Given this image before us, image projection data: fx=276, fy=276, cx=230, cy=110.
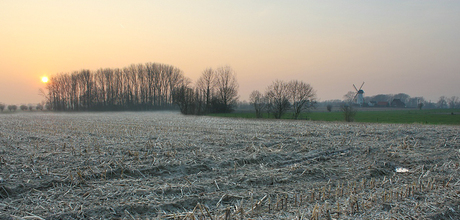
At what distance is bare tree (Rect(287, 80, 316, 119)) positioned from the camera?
154 ft

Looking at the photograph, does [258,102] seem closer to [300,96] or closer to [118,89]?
[300,96]

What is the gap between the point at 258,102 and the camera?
1791 inches

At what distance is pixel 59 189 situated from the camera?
5.62 metres

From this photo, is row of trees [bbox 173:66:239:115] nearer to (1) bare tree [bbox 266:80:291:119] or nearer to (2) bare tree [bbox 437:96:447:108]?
(1) bare tree [bbox 266:80:291:119]

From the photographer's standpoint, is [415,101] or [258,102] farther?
[415,101]

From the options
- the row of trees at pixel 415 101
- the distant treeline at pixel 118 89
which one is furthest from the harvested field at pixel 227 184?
the row of trees at pixel 415 101

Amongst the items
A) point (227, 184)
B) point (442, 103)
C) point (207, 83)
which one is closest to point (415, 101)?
point (442, 103)

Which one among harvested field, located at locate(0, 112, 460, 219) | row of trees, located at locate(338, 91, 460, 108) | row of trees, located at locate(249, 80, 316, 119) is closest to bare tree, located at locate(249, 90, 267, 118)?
row of trees, located at locate(249, 80, 316, 119)

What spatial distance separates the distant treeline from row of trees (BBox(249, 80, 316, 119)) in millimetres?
51482

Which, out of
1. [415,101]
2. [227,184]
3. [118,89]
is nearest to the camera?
A: [227,184]

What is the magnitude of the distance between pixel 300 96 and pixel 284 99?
163 inches

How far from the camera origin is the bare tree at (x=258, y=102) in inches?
1766

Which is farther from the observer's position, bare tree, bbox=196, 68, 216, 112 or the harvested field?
bare tree, bbox=196, 68, 216, 112

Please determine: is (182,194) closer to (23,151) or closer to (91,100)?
(23,151)
